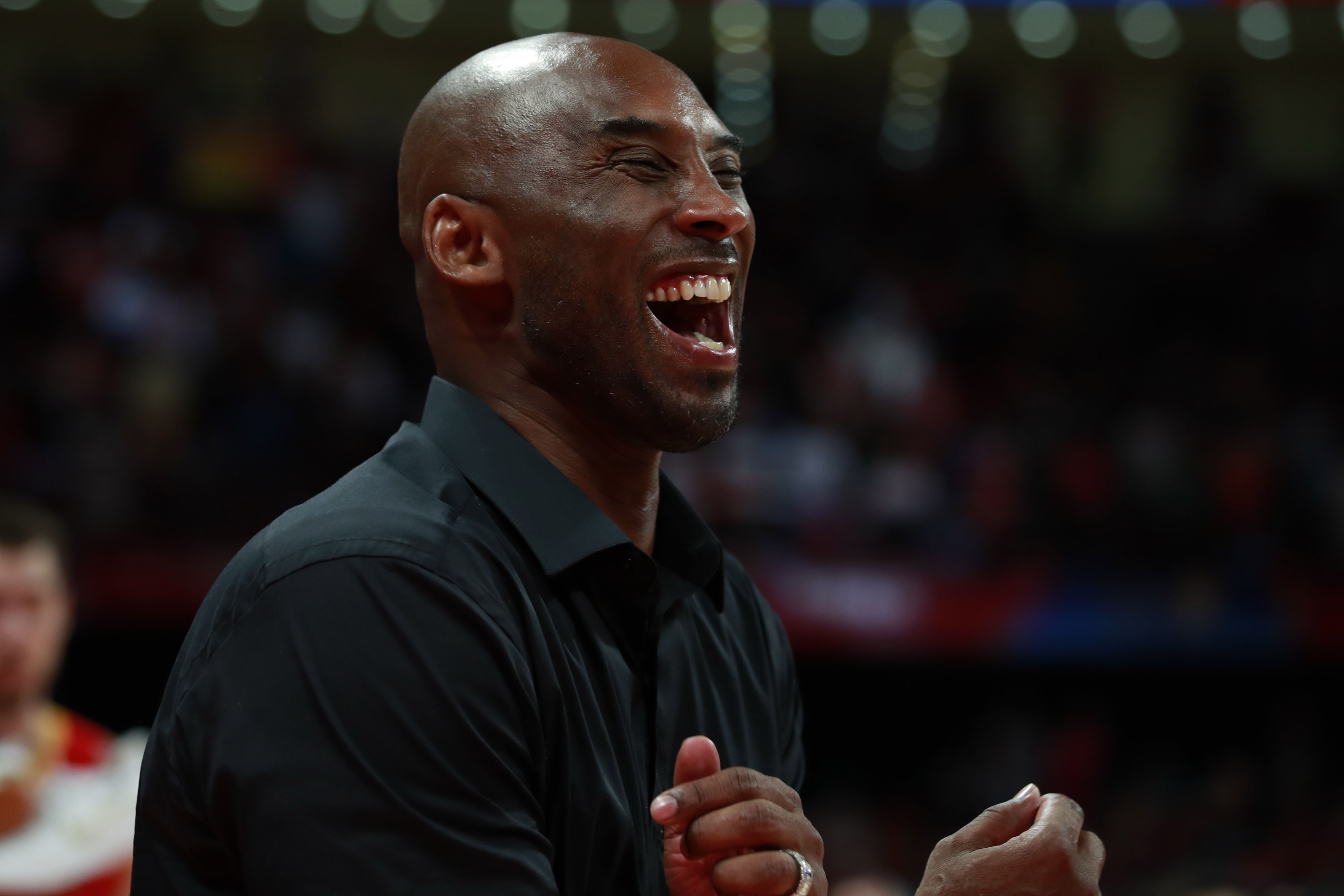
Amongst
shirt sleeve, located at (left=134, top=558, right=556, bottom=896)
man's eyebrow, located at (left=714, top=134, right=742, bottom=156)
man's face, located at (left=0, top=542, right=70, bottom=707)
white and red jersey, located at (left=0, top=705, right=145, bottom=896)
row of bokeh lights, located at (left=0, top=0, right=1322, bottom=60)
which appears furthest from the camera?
row of bokeh lights, located at (left=0, top=0, right=1322, bottom=60)

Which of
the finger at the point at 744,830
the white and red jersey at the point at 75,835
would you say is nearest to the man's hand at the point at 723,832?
the finger at the point at 744,830

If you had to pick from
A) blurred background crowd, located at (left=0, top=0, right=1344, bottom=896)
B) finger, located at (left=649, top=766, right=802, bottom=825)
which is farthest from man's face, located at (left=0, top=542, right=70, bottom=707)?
blurred background crowd, located at (left=0, top=0, right=1344, bottom=896)

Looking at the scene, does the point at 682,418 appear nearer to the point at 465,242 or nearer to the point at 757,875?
the point at 465,242

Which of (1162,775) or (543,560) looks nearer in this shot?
(543,560)

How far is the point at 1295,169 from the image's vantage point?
1142 centimetres

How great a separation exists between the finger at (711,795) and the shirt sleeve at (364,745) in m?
0.13

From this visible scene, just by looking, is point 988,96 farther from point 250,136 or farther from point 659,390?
point 659,390

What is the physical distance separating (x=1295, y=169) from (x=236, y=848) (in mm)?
11643

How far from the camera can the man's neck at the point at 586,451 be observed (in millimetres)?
1851

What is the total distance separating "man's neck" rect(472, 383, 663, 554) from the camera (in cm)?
185

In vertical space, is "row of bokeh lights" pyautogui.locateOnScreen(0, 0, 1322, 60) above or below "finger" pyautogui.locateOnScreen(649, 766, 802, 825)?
above

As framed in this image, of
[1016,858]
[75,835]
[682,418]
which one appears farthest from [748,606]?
[75,835]

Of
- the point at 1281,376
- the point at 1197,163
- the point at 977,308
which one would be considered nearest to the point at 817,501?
the point at 977,308

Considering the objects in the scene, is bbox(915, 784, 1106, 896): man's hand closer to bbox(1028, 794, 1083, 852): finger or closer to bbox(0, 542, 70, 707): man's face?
bbox(1028, 794, 1083, 852): finger
